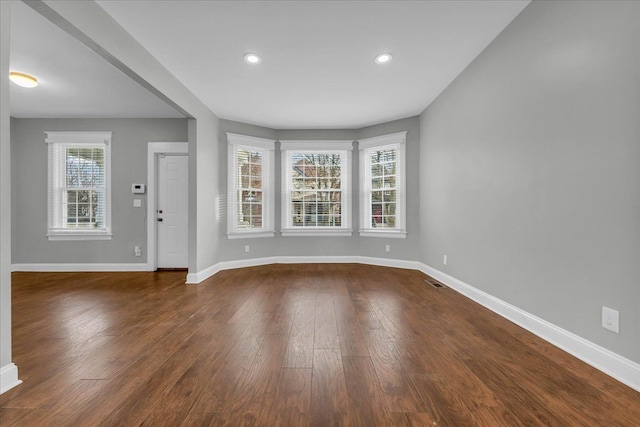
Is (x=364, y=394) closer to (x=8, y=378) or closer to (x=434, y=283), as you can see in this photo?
(x=8, y=378)

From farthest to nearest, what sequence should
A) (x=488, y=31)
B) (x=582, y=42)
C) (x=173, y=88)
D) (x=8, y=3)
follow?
(x=173, y=88) → (x=488, y=31) → (x=582, y=42) → (x=8, y=3)

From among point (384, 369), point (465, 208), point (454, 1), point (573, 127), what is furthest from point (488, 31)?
point (384, 369)

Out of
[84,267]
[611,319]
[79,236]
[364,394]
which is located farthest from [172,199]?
[611,319]

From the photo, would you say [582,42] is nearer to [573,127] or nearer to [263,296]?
[573,127]

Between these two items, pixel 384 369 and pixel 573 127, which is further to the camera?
pixel 573 127

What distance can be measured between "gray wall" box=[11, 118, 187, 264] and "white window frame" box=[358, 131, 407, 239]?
3268 millimetres

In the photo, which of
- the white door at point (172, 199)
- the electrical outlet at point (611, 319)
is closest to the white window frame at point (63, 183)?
the white door at point (172, 199)

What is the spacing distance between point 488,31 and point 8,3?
3.47m

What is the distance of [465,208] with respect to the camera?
10.8 feet

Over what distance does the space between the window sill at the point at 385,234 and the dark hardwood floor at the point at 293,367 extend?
1.81m

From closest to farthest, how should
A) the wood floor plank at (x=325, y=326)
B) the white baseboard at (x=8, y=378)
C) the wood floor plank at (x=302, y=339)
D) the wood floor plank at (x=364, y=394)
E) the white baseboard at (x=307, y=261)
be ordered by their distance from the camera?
1. the wood floor plank at (x=364, y=394)
2. the white baseboard at (x=8, y=378)
3. the wood floor plank at (x=302, y=339)
4. the wood floor plank at (x=325, y=326)
5. the white baseboard at (x=307, y=261)

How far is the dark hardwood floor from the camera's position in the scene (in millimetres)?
1356

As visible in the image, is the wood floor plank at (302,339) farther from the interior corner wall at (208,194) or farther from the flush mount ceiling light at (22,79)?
the flush mount ceiling light at (22,79)

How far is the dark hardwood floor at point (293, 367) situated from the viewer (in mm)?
1356
